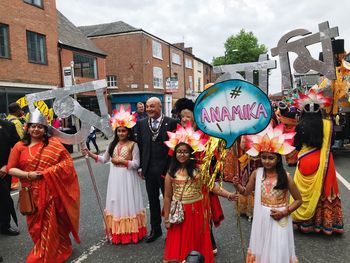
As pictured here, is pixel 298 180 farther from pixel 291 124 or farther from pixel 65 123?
pixel 65 123

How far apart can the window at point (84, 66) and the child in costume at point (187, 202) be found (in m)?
18.7

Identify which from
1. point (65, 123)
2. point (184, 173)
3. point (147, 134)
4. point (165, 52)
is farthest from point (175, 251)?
point (165, 52)

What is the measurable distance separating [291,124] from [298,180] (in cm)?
355

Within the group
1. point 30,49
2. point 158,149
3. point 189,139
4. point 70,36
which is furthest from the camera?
point 70,36

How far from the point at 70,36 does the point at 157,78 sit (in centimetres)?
1134

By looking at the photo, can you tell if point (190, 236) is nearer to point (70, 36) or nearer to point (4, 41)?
point (4, 41)

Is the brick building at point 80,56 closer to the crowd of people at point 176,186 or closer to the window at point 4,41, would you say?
the window at point 4,41

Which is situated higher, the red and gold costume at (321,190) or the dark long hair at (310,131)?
the dark long hair at (310,131)

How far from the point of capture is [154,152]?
4039mm

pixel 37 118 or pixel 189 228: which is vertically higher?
pixel 37 118

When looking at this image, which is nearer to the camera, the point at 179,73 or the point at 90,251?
the point at 90,251

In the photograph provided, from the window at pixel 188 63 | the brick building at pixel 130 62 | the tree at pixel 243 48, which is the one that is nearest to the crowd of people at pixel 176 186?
the brick building at pixel 130 62

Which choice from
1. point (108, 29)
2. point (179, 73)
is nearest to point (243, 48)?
point (179, 73)

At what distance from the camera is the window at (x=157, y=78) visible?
30.4 metres
